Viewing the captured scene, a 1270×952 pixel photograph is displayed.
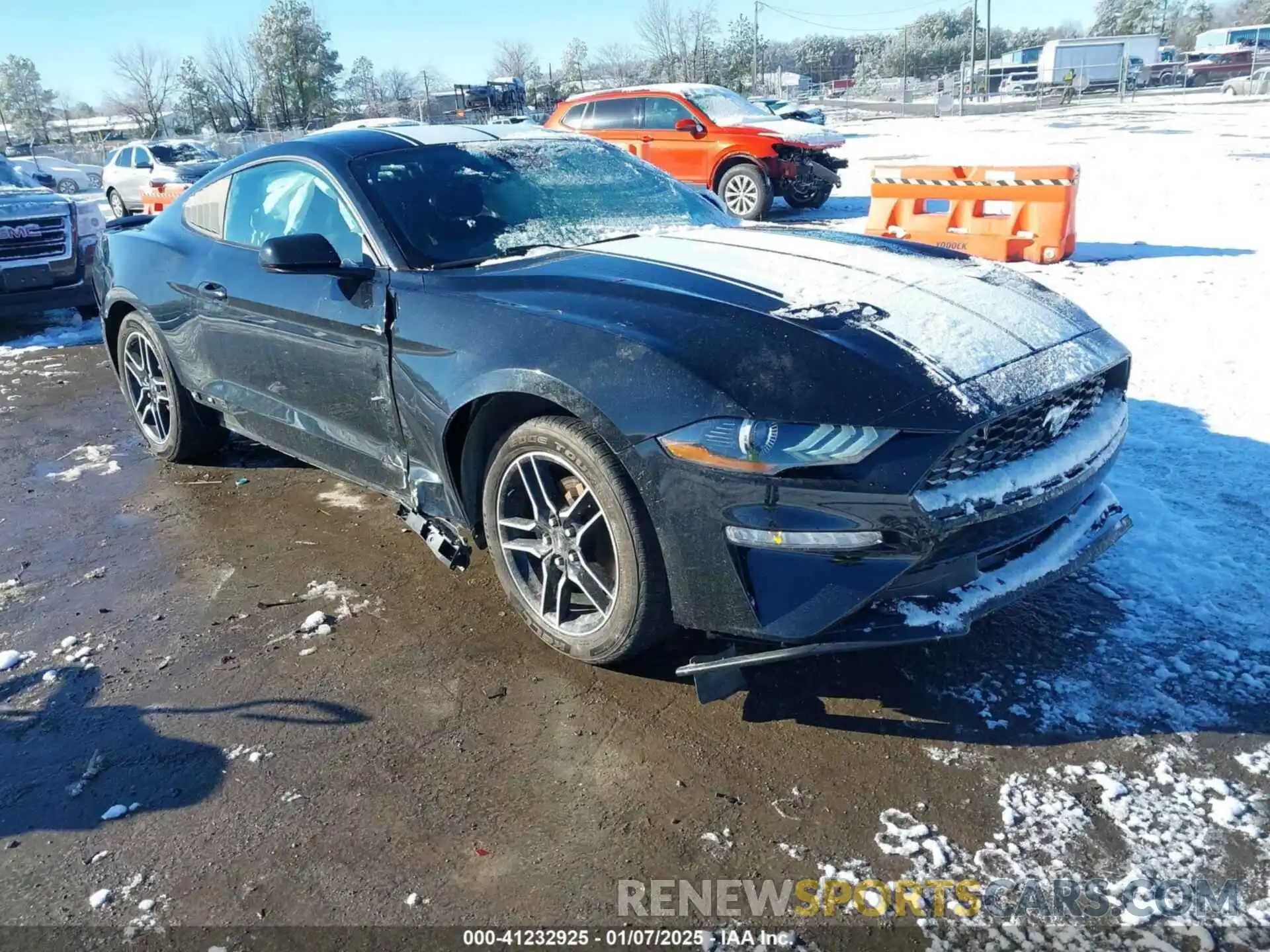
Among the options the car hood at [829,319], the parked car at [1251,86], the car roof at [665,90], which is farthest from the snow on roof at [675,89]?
the parked car at [1251,86]

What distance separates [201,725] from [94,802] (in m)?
0.36

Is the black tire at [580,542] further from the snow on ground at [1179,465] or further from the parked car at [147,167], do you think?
the parked car at [147,167]

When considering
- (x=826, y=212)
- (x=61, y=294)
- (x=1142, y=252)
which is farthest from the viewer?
(x=826, y=212)

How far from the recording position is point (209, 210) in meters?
4.33

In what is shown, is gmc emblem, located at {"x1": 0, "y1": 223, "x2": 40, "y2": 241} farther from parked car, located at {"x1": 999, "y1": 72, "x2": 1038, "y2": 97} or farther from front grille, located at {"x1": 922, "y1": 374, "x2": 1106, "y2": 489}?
parked car, located at {"x1": 999, "y1": 72, "x2": 1038, "y2": 97}

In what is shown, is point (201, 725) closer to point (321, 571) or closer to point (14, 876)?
point (14, 876)

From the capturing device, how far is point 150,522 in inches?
170

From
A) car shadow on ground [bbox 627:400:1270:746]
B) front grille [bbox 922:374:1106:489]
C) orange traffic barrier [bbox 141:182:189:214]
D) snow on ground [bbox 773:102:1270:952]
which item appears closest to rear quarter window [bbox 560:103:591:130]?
orange traffic barrier [bbox 141:182:189:214]

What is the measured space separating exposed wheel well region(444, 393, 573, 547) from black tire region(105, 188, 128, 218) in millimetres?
17945

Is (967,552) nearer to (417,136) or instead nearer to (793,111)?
(417,136)

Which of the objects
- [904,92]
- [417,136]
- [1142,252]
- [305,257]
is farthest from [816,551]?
[904,92]

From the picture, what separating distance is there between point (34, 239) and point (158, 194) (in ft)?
30.3

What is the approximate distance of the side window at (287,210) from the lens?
136 inches

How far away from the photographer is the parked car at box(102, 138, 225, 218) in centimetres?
1675
